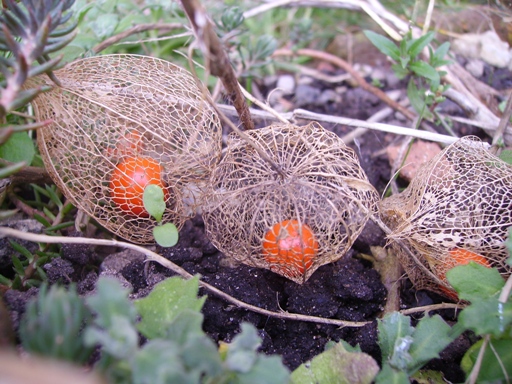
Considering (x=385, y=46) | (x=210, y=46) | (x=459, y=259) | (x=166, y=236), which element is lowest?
(x=459, y=259)

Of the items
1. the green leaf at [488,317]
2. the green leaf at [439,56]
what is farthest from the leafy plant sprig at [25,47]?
the green leaf at [439,56]

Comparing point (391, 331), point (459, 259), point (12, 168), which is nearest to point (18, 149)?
point (12, 168)

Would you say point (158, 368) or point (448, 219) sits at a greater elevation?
point (158, 368)

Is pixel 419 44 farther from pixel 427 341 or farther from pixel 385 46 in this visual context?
pixel 427 341

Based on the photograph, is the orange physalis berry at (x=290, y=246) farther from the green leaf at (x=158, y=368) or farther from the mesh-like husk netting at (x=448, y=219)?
the green leaf at (x=158, y=368)

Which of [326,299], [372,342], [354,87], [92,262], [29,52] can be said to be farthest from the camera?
[354,87]

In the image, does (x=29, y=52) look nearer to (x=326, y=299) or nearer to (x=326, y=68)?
(x=326, y=299)

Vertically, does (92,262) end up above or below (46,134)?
below

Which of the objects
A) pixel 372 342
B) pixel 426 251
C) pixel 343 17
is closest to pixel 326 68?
pixel 343 17
